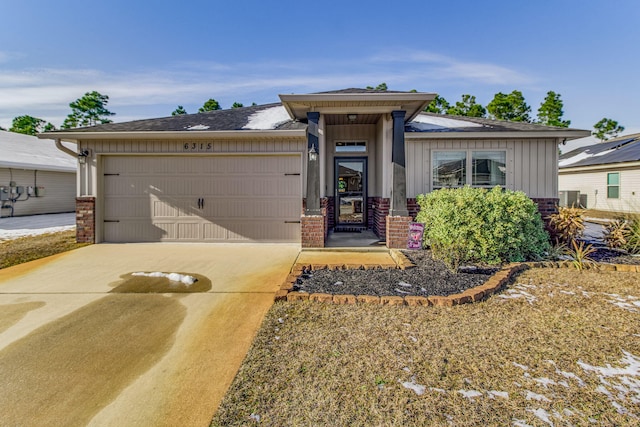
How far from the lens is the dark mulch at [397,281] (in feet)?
12.7

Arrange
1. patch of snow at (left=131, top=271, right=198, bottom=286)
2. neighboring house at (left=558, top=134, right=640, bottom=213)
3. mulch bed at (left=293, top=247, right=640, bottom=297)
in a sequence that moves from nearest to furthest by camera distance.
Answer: mulch bed at (left=293, top=247, right=640, bottom=297) → patch of snow at (left=131, top=271, right=198, bottom=286) → neighboring house at (left=558, top=134, right=640, bottom=213)

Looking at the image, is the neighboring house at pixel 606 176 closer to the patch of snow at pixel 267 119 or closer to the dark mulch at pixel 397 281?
the dark mulch at pixel 397 281

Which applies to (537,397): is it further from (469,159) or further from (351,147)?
(351,147)

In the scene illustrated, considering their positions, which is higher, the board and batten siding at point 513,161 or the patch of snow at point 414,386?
the board and batten siding at point 513,161

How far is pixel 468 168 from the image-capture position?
736 cm

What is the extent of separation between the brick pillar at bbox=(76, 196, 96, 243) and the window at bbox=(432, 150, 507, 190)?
8.12 meters

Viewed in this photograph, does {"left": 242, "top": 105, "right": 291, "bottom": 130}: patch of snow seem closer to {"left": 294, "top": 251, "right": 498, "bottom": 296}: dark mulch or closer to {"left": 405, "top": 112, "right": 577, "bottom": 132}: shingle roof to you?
{"left": 405, "top": 112, "right": 577, "bottom": 132}: shingle roof

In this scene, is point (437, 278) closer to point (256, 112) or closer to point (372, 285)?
point (372, 285)

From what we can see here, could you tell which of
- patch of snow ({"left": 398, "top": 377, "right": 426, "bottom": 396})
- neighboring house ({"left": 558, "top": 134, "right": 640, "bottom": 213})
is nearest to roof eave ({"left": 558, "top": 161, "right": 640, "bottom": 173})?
neighboring house ({"left": 558, "top": 134, "right": 640, "bottom": 213})

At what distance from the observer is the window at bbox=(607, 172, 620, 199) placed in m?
15.2

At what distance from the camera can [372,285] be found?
4.05 meters

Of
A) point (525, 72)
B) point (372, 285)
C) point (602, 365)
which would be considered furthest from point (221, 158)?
point (525, 72)

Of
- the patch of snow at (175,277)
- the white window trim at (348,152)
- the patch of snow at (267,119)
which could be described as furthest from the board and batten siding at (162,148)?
the patch of snow at (175,277)

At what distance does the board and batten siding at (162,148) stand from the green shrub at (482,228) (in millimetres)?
3584
